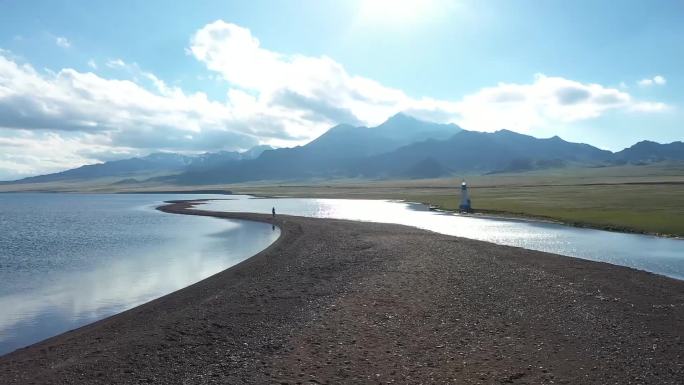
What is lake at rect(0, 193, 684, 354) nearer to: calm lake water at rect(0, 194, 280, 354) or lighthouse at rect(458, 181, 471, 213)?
calm lake water at rect(0, 194, 280, 354)

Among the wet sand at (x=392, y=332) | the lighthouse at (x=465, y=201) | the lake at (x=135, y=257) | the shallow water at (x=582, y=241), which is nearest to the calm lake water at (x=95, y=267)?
the lake at (x=135, y=257)

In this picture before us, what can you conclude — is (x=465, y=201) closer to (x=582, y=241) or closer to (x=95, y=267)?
(x=582, y=241)

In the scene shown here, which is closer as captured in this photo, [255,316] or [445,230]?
[255,316]

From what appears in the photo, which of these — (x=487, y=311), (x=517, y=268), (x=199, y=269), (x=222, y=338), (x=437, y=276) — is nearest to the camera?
(x=222, y=338)

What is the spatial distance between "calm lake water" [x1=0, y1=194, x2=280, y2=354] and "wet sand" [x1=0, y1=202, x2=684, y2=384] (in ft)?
9.68

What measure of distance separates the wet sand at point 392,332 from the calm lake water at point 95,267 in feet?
9.68

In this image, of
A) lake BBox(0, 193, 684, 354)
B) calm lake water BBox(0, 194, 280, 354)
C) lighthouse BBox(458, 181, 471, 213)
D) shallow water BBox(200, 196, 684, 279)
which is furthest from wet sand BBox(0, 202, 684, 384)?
lighthouse BBox(458, 181, 471, 213)

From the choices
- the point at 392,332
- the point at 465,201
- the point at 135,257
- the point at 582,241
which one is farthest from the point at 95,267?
the point at 465,201

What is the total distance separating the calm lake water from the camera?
78.0 feet

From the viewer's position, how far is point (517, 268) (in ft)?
99.8

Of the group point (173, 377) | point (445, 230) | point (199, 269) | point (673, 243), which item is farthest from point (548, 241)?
point (173, 377)

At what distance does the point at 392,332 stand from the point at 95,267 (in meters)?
29.0

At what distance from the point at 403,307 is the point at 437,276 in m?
7.15

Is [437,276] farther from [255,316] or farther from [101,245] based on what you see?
[101,245]
